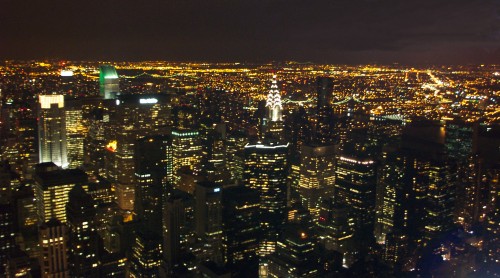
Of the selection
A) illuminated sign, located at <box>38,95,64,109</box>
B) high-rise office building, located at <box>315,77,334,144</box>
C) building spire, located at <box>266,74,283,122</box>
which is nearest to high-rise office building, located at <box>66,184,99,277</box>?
illuminated sign, located at <box>38,95,64,109</box>

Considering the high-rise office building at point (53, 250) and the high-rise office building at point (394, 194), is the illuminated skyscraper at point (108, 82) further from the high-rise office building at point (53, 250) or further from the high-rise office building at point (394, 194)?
the high-rise office building at point (394, 194)

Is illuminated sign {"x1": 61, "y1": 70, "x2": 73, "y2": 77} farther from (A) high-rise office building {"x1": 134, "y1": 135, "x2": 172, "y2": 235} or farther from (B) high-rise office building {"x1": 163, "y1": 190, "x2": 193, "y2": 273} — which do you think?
(B) high-rise office building {"x1": 163, "y1": 190, "x2": 193, "y2": 273}

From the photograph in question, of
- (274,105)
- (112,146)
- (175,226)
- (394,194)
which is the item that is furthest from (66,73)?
(394,194)

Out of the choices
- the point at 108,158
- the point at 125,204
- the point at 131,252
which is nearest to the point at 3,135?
the point at 108,158

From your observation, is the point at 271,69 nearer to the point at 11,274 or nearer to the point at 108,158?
the point at 108,158

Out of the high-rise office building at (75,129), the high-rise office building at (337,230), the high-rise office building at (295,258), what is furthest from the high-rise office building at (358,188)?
the high-rise office building at (75,129)
